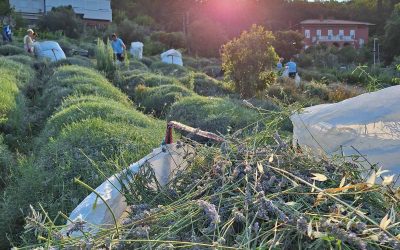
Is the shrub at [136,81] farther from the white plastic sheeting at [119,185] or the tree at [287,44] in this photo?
the tree at [287,44]

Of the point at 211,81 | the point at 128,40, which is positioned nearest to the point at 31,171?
the point at 211,81

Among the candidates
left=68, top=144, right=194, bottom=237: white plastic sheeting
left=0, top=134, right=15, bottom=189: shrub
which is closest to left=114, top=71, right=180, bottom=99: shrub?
left=0, top=134, right=15, bottom=189: shrub

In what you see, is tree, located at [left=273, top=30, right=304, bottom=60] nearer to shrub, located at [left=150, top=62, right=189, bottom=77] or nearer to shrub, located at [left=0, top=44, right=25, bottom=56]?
shrub, located at [left=150, top=62, right=189, bottom=77]

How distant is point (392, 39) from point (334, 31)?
612 inches

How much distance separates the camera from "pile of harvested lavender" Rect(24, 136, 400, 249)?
4.88 ft

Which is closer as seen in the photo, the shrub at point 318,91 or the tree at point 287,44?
the shrub at point 318,91

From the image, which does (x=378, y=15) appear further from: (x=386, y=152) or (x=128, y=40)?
(x=386, y=152)

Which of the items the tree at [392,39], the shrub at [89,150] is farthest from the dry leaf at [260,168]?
the tree at [392,39]

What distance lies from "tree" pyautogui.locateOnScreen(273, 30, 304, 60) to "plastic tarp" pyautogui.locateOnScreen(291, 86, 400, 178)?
1279 inches

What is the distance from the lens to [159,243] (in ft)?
5.21

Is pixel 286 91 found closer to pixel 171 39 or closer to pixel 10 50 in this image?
pixel 10 50

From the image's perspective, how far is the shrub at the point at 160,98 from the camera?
8.69 metres

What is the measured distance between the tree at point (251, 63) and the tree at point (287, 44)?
23038mm

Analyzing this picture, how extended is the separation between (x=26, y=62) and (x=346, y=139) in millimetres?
11718
